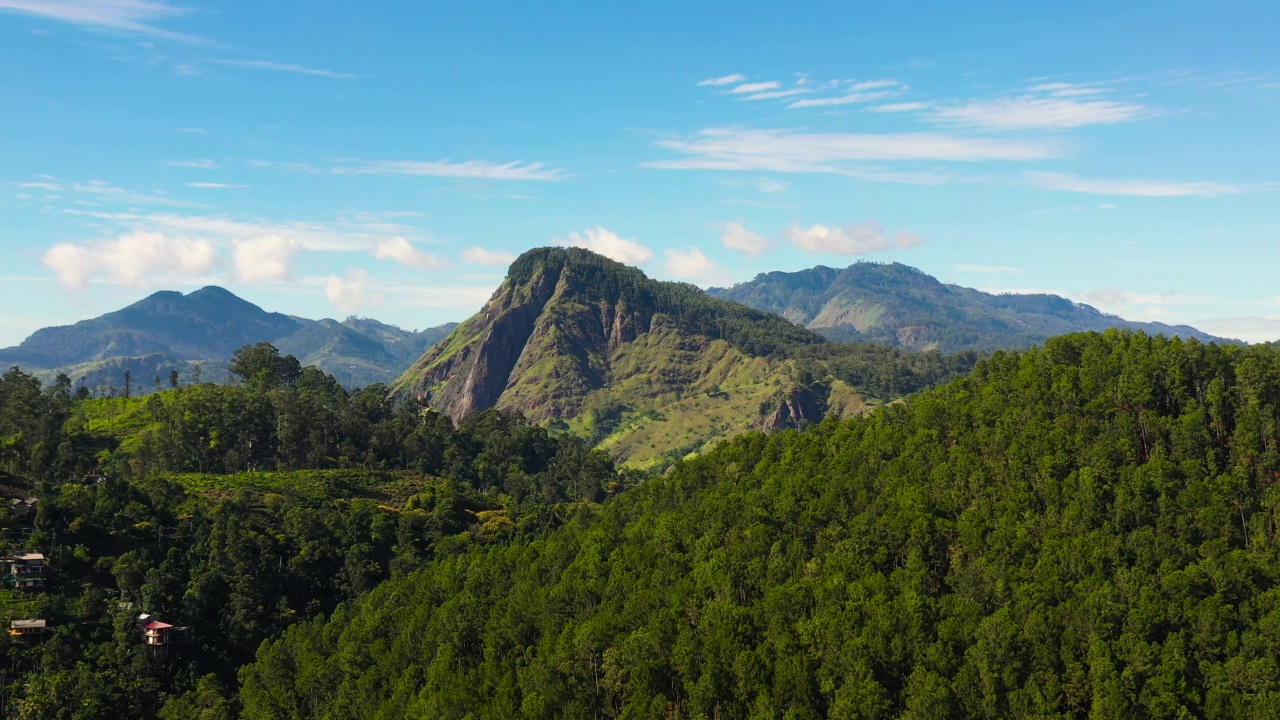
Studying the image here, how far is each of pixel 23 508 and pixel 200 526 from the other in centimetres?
2169

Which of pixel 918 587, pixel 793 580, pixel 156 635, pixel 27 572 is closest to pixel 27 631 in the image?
pixel 27 572

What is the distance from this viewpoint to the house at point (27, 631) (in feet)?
324

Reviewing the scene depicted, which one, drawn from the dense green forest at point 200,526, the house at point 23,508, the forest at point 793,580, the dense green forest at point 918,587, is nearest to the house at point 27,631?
the dense green forest at point 200,526

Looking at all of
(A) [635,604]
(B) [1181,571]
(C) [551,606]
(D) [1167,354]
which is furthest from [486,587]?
(D) [1167,354]

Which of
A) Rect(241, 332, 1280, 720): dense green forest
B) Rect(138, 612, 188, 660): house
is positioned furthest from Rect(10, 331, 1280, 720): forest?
Rect(138, 612, 188, 660): house

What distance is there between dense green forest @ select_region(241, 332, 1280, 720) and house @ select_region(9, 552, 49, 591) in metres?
30.1

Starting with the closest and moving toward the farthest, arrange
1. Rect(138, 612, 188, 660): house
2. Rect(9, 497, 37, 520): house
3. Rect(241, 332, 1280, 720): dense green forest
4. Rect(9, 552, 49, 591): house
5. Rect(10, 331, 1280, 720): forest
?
Rect(241, 332, 1280, 720): dense green forest
Rect(10, 331, 1280, 720): forest
Rect(138, 612, 188, 660): house
Rect(9, 552, 49, 591): house
Rect(9, 497, 37, 520): house

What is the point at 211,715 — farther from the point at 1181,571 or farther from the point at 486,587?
the point at 1181,571

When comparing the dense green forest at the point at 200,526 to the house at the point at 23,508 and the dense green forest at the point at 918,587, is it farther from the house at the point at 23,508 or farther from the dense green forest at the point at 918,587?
the dense green forest at the point at 918,587

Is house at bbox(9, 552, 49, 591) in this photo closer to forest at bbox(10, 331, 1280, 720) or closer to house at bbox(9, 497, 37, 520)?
forest at bbox(10, 331, 1280, 720)

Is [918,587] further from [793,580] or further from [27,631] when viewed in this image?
[27,631]

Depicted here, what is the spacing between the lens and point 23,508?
12000 cm

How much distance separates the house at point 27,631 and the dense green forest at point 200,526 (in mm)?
1073

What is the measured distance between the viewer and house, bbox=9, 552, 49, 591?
108m
